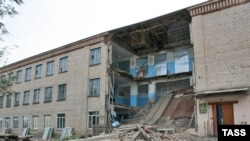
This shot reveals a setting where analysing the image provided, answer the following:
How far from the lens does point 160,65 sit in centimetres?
2639

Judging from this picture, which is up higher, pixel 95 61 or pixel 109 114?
pixel 95 61

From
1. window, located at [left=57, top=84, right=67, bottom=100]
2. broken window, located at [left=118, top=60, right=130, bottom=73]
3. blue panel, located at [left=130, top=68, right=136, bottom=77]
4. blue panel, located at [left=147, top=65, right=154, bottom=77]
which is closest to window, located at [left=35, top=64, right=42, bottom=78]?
window, located at [left=57, top=84, right=67, bottom=100]

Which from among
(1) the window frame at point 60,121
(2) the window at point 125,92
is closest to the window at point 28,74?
(1) the window frame at point 60,121

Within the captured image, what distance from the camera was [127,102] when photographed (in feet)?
90.6

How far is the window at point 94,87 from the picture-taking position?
75.6 feet

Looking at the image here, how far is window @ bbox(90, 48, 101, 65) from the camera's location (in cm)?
2367

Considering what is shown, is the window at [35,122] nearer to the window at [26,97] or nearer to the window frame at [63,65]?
the window at [26,97]

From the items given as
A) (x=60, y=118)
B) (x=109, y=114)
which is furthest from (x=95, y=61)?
(x=60, y=118)

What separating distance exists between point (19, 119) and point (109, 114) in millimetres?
14495

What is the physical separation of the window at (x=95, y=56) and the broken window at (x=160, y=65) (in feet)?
20.9

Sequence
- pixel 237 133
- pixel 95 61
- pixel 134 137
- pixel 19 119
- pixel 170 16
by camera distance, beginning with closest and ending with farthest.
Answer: pixel 237 133 < pixel 134 137 < pixel 170 16 < pixel 95 61 < pixel 19 119

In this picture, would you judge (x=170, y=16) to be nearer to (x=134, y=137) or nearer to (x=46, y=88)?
(x=134, y=137)

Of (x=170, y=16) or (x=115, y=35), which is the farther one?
(x=115, y=35)

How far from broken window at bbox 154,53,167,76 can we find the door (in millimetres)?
9457
